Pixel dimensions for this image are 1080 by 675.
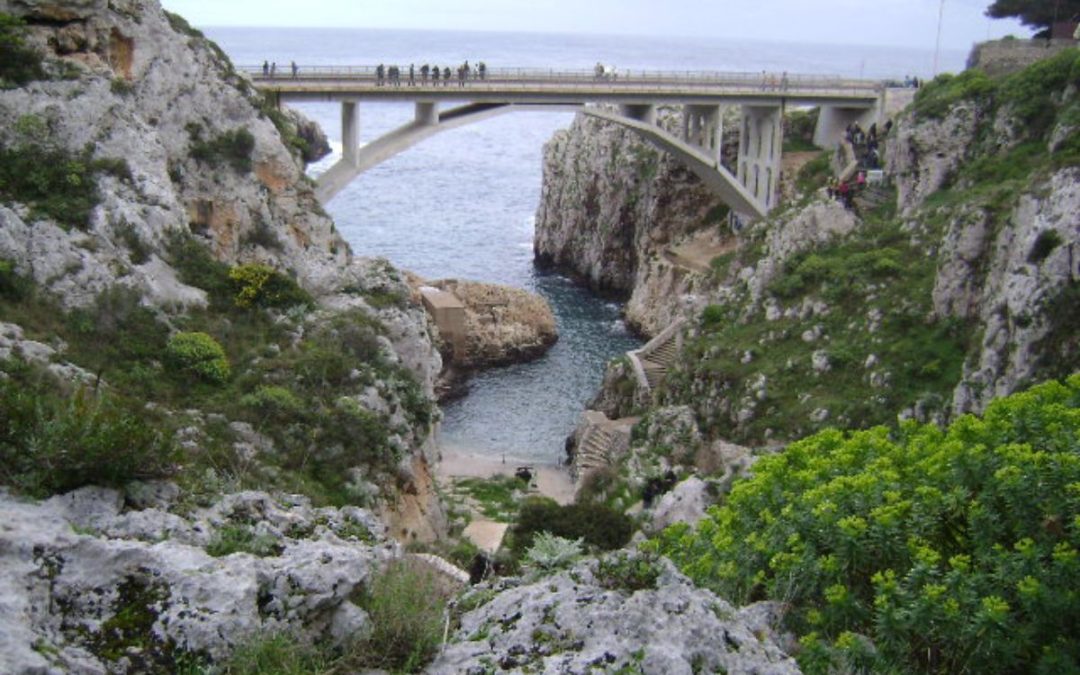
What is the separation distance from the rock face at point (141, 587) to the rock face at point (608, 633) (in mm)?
1413

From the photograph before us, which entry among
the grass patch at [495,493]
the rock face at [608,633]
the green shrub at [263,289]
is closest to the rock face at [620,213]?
the grass patch at [495,493]

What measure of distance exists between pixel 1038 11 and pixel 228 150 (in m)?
50.5

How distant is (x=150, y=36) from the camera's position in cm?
3394

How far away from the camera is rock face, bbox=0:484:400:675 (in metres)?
9.59

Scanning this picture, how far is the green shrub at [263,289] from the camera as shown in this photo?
28.5 m

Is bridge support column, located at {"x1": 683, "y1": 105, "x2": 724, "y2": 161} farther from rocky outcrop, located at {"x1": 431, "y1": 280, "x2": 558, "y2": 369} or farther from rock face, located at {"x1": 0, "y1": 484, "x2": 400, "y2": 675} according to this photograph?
rock face, located at {"x1": 0, "y1": 484, "x2": 400, "y2": 675}

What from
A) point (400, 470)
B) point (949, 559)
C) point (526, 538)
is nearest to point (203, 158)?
point (400, 470)

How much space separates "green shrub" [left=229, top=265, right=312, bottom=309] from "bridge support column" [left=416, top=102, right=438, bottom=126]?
24892mm

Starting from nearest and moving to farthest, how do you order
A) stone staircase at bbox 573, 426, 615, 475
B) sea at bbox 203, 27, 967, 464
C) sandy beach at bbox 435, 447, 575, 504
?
sandy beach at bbox 435, 447, 575, 504 → stone staircase at bbox 573, 426, 615, 475 → sea at bbox 203, 27, 967, 464

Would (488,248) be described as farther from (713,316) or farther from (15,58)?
(15,58)

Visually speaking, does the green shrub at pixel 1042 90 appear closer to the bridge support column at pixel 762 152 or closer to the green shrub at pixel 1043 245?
the green shrub at pixel 1043 245

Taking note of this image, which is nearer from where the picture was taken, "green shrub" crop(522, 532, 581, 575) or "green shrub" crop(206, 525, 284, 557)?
"green shrub" crop(206, 525, 284, 557)

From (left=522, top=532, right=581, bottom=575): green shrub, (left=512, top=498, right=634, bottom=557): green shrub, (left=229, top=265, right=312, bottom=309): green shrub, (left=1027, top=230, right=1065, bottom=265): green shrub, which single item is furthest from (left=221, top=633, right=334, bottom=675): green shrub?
(left=1027, top=230, right=1065, bottom=265): green shrub

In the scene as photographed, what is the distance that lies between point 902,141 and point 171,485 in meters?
43.8
